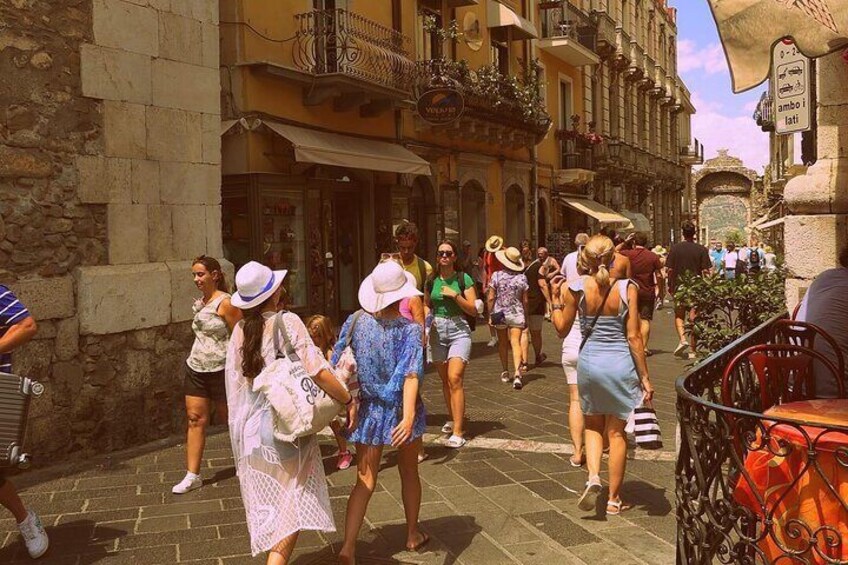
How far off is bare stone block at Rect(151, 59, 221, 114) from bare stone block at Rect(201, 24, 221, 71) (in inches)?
2.3

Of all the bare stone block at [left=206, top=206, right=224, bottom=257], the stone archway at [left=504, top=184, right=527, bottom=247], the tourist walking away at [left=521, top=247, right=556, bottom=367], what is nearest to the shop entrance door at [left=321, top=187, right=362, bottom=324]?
the tourist walking away at [left=521, top=247, right=556, bottom=367]

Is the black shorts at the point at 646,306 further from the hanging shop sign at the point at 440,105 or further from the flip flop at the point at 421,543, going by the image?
the flip flop at the point at 421,543

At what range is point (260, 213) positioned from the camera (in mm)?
12383

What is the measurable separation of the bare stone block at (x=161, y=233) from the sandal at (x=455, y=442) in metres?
3.03

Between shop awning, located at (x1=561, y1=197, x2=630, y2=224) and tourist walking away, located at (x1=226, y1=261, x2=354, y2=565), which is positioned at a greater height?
shop awning, located at (x1=561, y1=197, x2=630, y2=224)

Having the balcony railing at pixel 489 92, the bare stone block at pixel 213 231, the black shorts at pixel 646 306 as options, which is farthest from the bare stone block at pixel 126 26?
the balcony railing at pixel 489 92

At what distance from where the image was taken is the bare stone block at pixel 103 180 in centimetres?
713

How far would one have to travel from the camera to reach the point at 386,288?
4.48 m

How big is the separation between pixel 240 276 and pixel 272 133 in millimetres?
8874

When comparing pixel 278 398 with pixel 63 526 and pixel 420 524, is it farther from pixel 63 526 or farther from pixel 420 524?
pixel 63 526

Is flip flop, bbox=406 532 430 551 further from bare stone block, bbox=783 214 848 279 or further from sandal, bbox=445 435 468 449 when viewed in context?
bare stone block, bbox=783 214 848 279

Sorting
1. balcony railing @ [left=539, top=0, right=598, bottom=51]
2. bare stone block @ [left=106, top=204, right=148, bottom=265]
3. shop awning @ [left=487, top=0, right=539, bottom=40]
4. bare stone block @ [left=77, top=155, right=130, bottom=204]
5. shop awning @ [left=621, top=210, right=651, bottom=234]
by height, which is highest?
balcony railing @ [left=539, top=0, right=598, bottom=51]

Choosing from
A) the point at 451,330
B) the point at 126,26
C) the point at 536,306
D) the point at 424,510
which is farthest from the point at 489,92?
the point at 424,510

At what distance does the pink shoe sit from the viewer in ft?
21.1
